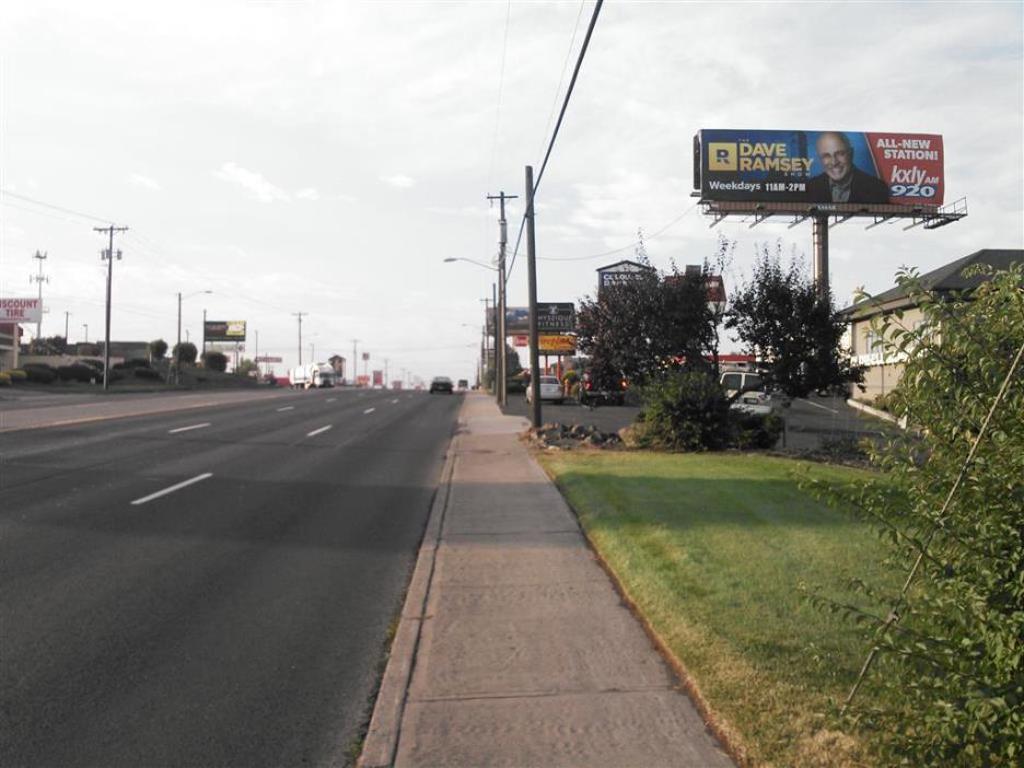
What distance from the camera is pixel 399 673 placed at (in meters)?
5.94

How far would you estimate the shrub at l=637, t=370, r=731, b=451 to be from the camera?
61.9 feet

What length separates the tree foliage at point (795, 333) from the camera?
1880cm

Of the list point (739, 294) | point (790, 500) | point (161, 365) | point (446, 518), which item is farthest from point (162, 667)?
point (161, 365)

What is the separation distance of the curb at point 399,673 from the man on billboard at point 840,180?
40732 mm

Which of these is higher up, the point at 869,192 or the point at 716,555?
the point at 869,192

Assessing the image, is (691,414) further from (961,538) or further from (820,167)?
(820,167)

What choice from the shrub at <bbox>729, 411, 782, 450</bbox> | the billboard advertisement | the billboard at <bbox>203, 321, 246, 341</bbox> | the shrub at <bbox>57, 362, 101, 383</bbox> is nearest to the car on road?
the billboard advertisement

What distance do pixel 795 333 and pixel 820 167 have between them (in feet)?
101

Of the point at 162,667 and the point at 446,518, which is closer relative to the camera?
the point at 162,667

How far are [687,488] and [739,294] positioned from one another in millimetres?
7471

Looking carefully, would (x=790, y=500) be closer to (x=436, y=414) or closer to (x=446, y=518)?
(x=446, y=518)

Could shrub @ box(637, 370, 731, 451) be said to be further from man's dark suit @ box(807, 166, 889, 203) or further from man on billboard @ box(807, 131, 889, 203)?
man on billboard @ box(807, 131, 889, 203)

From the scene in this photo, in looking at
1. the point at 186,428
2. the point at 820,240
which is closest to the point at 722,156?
the point at 820,240

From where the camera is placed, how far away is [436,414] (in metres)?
37.7
